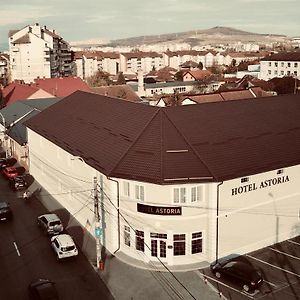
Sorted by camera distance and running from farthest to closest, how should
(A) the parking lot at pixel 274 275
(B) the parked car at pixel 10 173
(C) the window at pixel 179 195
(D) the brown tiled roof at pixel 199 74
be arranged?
(D) the brown tiled roof at pixel 199 74 → (B) the parked car at pixel 10 173 → (C) the window at pixel 179 195 → (A) the parking lot at pixel 274 275

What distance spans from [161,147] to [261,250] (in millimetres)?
9995

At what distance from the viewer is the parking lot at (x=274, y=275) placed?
24.2 metres

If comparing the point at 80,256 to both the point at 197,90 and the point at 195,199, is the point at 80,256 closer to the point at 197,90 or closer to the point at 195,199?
the point at 195,199

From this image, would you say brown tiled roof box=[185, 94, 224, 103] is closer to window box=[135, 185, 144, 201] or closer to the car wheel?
window box=[135, 185, 144, 201]

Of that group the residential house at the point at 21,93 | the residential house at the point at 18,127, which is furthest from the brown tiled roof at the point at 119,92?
the residential house at the point at 18,127

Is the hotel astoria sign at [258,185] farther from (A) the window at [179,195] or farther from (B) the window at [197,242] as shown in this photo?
(B) the window at [197,242]

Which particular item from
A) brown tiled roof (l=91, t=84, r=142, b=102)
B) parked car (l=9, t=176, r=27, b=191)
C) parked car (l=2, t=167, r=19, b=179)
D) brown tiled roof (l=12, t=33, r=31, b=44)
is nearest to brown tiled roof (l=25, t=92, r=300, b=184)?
parked car (l=9, t=176, r=27, b=191)

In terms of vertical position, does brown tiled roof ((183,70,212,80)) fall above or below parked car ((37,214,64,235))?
above

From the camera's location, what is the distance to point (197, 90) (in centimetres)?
12494

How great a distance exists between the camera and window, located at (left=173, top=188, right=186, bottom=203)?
86.8 ft

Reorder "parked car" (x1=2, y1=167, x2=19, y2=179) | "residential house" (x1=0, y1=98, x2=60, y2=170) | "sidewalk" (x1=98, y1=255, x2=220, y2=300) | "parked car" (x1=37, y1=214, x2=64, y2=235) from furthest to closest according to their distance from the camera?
"residential house" (x1=0, y1=98, x2=60, y2=170)
"parked car" (x1=2, y1=167, x2=19, y2=179)
"parked car" (x1=37, y1=214, x2=64, y2=235)
"sidewalk" (x1=98, y1=255, x2=220, y2=300)

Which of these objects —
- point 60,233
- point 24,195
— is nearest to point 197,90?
point 24,195

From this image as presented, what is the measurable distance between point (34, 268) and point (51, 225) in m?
5.15

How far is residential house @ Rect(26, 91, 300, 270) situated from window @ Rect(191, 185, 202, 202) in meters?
0.07
